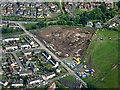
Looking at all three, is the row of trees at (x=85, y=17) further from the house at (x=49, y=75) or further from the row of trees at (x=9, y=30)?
the house at (x=49, y=75)

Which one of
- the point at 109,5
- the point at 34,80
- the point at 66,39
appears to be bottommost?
the point at 34,80

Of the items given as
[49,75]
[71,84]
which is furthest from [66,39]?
[71,84]

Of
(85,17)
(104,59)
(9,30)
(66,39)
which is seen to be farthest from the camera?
(85,17)

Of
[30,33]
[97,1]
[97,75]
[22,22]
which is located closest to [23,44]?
[30,33]

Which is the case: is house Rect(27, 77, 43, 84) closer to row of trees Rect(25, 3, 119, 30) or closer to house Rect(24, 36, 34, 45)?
house Rect(24, 36, 34, 45)

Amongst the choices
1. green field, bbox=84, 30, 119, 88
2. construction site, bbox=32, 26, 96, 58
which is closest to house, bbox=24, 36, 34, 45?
construction site, bbox=32, 26, 96, 58

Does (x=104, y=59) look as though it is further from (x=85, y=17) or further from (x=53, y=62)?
(x=85, y=17)


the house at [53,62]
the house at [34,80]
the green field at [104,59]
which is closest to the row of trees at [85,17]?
the green field at [104,59]
